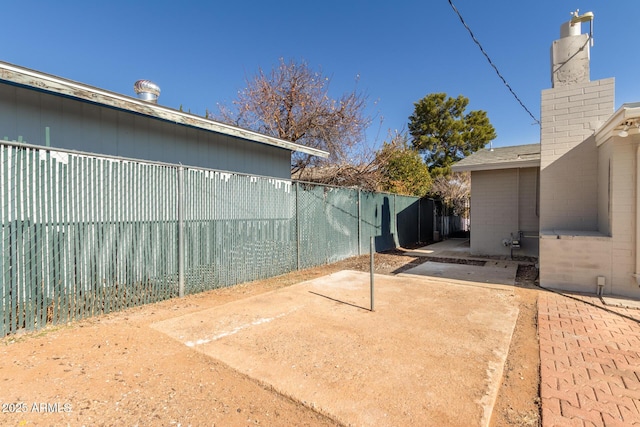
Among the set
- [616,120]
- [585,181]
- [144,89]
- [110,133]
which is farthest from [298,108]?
[616,120]

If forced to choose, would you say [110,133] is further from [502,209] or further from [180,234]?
[502,209]

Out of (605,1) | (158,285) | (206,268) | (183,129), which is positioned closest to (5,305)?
(158,285)

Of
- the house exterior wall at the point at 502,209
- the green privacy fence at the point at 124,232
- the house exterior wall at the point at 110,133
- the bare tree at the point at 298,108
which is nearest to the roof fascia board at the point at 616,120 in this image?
the house exterior wall at the point at 502,209

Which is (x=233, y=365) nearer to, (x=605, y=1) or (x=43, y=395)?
(x=43, y=395)

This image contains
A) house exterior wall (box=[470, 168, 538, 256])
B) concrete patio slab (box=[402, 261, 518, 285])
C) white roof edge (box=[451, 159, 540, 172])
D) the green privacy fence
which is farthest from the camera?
house exterior wall (box=[470, 168, 538, 256])

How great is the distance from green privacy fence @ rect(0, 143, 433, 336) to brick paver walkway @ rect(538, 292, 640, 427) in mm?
4829

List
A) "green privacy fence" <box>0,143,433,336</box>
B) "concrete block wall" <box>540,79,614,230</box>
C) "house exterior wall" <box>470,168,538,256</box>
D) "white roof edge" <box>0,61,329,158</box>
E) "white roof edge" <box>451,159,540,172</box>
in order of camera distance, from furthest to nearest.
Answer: "house exterior wall" <box>470,168,538,256</box>
"white roof edge" <box>451,159,540,172</box>
"concrete block wall" <box>540,79,614,230</box>
"white roof edge" <box>0,61,329,158</box>
"green privacy fence" <box>0,143,433,336</box>

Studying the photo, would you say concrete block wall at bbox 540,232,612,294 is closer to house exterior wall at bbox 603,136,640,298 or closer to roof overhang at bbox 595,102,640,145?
house exterior wall at bbox 603,136,640,298

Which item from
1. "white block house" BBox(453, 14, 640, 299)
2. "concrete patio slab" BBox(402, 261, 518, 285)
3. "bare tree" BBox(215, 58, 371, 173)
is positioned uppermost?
"bare tree" BBox(215, 58, 371, 173)

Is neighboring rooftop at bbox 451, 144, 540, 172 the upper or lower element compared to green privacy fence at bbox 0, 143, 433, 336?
upper

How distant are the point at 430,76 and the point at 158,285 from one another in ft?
42.6

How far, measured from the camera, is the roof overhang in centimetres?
428

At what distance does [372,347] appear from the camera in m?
3.15

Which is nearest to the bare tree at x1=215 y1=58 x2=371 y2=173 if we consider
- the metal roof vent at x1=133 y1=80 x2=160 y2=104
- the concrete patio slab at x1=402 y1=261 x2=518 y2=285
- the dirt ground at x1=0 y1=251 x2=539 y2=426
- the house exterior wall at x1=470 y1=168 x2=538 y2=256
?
the house exterior wall at x1=470 y1=168 x2=538 y2=256
